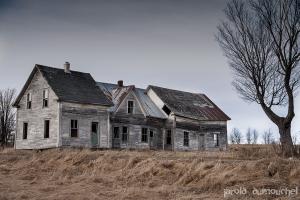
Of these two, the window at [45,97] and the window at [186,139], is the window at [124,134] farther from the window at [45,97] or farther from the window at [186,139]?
the window at [45,97]

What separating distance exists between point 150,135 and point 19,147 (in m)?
10.4

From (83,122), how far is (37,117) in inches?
137

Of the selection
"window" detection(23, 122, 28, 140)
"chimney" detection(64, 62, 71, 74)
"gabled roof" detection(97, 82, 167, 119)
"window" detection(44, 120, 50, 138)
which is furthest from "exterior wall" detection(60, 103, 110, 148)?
"window" detection(23, 122, 28, 140)

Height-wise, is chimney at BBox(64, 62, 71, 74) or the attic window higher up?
chimney at BBox(64, 62, 71, 74)

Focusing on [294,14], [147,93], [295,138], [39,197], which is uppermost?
[294,14]

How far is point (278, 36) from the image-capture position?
21.4 m

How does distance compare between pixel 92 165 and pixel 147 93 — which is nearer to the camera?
pixel 92 165

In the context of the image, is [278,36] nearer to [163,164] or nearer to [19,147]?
[163,164]

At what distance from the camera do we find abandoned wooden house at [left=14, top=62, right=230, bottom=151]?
27.6 metres

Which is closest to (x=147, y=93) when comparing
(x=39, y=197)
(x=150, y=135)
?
(x=150, y=135)

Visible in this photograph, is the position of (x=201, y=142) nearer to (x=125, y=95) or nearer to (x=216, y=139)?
(x=216, y=139)

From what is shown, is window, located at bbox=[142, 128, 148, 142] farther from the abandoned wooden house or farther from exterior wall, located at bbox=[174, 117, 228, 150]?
exterior wall, located at bbox=[174, 117, 228, 150]

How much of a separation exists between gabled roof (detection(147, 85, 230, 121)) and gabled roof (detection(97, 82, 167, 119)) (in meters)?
1.01

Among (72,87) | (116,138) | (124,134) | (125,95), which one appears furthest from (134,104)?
(72,87)
